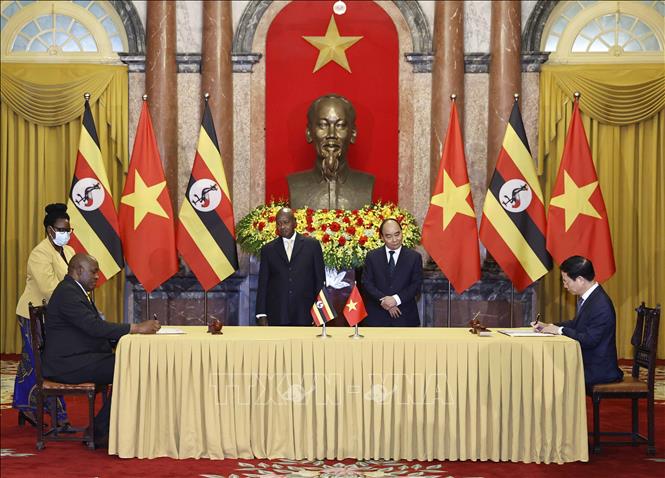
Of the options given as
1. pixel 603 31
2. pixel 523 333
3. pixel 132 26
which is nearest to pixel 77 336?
A: pixel 523 333

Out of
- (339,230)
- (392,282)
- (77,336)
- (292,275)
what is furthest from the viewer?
(339,230)

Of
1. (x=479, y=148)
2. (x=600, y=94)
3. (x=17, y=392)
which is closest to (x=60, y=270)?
(x=17, y=392)

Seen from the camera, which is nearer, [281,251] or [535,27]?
[281,251]

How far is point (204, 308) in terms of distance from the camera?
393 inches

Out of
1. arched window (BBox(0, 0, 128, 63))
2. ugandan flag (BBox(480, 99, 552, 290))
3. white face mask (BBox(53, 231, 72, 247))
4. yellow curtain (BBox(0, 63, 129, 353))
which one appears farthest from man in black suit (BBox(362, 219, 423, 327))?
arched window (BBox(0, 0, 128, 63))

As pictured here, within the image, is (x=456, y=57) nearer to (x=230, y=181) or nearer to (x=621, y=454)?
(x=230, y=181)

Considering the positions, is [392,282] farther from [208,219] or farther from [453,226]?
[208,219]

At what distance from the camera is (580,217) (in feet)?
28.5

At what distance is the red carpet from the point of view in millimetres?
5566

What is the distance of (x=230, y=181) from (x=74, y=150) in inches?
70.6

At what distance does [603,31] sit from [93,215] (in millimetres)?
→ 5966

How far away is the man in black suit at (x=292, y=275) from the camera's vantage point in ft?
25.3

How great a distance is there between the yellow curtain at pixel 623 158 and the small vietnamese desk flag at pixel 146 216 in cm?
416

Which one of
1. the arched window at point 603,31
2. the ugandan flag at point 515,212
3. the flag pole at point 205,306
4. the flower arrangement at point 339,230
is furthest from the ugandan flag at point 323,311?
the arched window at point 603,31
